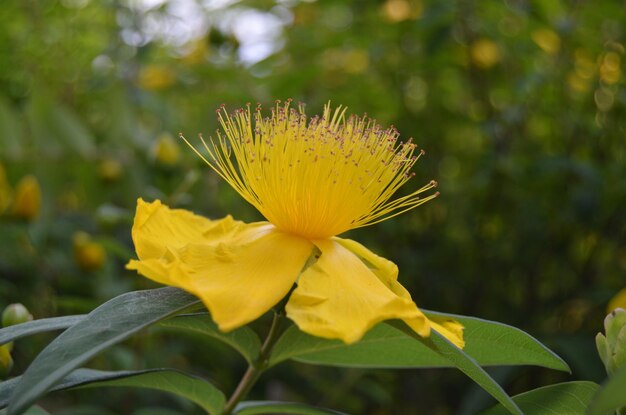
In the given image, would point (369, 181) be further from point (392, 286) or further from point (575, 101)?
point (575, 101)

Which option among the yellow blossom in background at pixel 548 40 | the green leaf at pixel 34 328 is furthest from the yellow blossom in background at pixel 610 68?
the green leaf at pixel 34 328

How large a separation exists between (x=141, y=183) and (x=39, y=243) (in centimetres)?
22

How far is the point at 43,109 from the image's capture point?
1429 mm

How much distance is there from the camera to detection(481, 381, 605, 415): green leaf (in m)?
0.62

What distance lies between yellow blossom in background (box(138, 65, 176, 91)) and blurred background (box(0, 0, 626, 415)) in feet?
0.55

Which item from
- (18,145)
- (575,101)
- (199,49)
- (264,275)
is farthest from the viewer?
(199,49)

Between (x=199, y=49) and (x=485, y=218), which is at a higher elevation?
(x=199, y=49)

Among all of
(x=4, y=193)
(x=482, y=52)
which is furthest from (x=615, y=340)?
(x=482, y=52)

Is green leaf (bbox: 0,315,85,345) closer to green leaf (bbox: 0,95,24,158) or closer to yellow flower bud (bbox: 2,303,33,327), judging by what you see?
yellow flower bud (bbox: 2,303,33,327)

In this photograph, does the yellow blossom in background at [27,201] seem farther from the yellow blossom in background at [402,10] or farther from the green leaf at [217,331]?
the yellow blossom in background at [402,10]

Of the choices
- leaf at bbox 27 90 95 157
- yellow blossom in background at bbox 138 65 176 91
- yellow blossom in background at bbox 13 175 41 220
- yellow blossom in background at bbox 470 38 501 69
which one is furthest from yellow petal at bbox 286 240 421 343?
yellow blossom in background at bbox 138 65 176 91

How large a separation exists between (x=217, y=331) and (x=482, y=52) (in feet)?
4.21

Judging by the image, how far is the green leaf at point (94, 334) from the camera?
465 mm

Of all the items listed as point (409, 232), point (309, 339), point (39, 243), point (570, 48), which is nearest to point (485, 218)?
point (409, 232)
